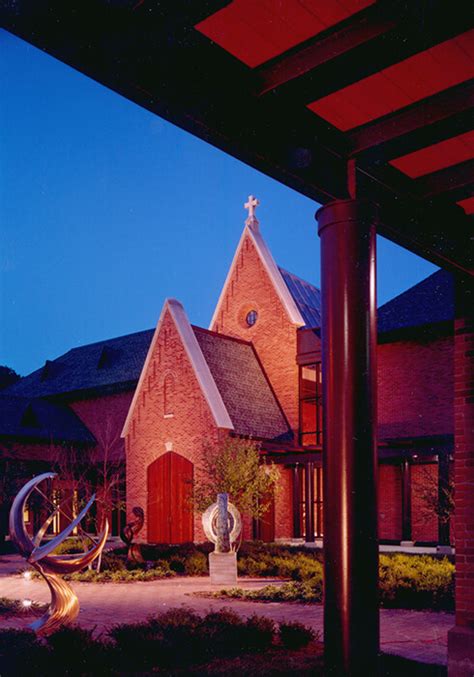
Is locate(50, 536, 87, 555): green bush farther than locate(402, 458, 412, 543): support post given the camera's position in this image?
No

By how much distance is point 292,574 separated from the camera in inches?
628

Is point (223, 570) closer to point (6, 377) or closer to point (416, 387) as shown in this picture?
point (416, 387)

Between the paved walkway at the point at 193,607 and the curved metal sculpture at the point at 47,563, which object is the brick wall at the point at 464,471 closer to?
the paved walkway at the point at 193,607

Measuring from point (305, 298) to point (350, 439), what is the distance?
89.4ft

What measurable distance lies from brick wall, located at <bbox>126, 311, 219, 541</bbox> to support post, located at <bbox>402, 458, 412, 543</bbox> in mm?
6226

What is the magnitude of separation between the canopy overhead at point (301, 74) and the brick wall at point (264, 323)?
22.9m

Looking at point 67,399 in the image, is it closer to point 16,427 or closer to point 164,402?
point 16,427

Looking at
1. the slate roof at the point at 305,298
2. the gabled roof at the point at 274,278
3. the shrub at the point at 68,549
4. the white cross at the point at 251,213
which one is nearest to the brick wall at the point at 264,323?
the gabled roof at the point at 274,278

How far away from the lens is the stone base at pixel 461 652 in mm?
5438

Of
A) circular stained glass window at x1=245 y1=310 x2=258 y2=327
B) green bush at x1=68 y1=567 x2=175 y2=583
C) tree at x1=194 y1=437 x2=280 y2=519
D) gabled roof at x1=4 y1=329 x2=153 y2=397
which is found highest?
circular stained glass window at x1=245 y1=310 x2=258 y2=327

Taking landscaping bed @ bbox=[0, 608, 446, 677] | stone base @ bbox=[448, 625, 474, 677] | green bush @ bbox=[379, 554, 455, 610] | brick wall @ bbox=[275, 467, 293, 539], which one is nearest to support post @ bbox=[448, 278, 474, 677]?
stone base @ bbox=[448, 625, 474, 677]

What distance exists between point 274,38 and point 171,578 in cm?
1554

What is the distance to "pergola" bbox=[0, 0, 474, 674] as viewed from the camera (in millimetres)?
3260

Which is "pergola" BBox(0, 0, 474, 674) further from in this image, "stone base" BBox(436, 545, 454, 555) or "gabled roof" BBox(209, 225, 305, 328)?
"gabled roof" BBox(209, 225, 305, 328)
